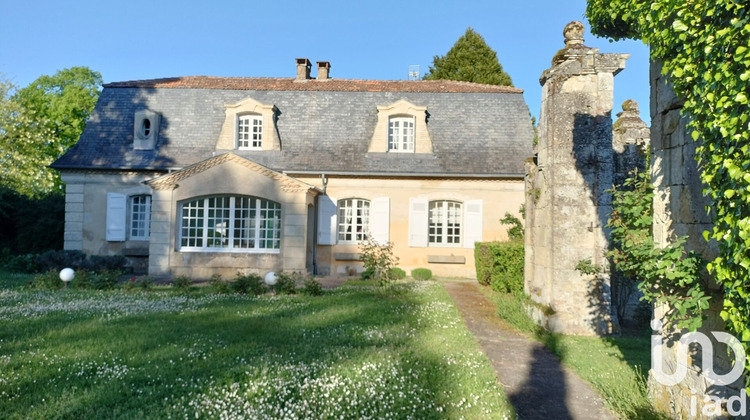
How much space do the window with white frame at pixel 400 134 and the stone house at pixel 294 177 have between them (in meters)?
0.04

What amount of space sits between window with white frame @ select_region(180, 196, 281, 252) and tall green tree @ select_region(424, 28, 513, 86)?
709 inches

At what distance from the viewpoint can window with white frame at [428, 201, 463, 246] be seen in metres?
16.0

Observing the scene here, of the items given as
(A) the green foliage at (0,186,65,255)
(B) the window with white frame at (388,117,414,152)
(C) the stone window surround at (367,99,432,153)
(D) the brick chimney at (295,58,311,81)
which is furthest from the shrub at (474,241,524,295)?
(A) the green foliage at (0,186,65,255)

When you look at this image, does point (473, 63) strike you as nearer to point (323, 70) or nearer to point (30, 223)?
point (323, 70)

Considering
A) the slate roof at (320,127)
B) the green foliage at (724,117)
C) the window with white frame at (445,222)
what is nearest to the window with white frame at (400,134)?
the slate roof at (320,127)

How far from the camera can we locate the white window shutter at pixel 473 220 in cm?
1565

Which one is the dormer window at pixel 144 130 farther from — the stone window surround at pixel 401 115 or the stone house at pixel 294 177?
the stone window surround at pixel 401 115

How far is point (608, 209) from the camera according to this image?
761cm

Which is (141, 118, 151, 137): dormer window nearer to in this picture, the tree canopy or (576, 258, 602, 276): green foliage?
the tree canopy

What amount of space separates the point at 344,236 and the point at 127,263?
7.40m

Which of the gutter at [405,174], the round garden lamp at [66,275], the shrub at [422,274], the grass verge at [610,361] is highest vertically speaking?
the gutter at [405,174]

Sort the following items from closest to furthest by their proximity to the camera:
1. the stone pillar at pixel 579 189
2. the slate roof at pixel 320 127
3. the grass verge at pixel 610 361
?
1. the grass verge at pixel 610 361
2. the stone pillar at pixel 579 189
3. the slate roof at pixel 320 127

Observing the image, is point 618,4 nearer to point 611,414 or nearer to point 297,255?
point 611,414

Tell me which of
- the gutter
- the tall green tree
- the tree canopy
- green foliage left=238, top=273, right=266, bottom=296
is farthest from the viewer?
the tall green tree
